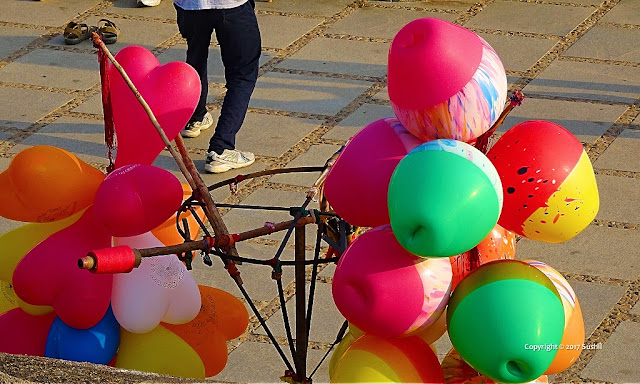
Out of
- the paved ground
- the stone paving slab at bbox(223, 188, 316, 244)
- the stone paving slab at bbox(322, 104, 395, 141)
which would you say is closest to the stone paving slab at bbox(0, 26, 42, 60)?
the paved ground

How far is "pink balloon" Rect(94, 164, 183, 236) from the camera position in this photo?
2.73 metres

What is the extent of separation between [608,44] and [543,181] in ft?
15.5

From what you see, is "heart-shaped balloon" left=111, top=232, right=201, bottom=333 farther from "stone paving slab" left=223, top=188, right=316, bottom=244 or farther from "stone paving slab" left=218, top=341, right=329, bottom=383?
"stone paving slab" left=223, top=188, right=316, bottom=244

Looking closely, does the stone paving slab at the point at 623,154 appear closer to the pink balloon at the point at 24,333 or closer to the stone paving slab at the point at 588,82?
the stone paving slab at the point at 588,82

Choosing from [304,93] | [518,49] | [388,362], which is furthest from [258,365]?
[518,49]

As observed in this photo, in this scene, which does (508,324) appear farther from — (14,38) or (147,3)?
(147,3)

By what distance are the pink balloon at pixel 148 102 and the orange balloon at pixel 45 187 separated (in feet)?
0.49

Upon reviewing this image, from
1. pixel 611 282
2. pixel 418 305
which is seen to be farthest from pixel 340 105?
pixel 418 305

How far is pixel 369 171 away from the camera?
2506 millimetres

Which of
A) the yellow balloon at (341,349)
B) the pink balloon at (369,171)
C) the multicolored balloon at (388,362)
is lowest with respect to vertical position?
the yellow balloon at (341,349)

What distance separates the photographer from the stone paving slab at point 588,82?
618 cm

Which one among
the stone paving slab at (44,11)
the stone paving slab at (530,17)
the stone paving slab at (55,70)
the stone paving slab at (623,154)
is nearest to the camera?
the stone paving slab at (623,154)

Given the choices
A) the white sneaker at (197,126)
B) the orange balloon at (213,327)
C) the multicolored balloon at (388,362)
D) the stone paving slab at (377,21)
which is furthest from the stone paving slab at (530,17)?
the multicolored balloon at (388,362)

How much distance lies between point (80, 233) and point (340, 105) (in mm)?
3364
